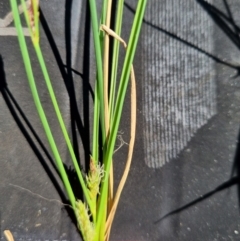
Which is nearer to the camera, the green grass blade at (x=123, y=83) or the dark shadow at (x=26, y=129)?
the green grass blade at (x=123, y=83)

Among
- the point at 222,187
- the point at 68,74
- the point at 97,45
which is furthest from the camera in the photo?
the point at 68,74

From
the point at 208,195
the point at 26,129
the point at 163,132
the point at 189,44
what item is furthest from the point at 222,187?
the point at 26,129

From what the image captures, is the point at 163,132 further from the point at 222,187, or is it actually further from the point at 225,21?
the point at 225,21

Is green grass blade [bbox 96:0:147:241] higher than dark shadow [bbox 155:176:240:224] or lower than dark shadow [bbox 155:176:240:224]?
higher

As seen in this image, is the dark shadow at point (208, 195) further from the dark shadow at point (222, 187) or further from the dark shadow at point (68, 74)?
the dark shadow at point (68, 74)

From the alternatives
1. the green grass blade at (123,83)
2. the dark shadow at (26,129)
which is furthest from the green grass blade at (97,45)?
the dark shadow at (26,129)

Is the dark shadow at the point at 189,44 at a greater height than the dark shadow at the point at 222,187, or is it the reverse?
the dark shadow at the point at 189,44

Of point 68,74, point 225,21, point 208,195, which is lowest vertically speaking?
point 208,195

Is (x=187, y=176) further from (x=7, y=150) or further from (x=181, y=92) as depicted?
(x=7, y=150)

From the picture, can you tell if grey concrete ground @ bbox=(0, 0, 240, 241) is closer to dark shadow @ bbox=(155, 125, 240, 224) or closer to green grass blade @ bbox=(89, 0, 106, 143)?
dark shadow @ bbox=(155, 125, 240, 224)

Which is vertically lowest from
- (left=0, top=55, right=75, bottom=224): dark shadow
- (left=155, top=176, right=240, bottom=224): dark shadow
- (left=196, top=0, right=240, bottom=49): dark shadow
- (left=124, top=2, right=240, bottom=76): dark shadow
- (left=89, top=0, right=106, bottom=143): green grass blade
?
(left=155, top=176, right=240, bottom=224): dark shadow

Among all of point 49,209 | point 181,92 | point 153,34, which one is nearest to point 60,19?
point 153,34

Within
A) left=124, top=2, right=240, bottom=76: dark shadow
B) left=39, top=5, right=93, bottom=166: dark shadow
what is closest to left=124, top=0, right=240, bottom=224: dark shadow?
left=124, top=2, right=240, bottom=76: dark shadow
